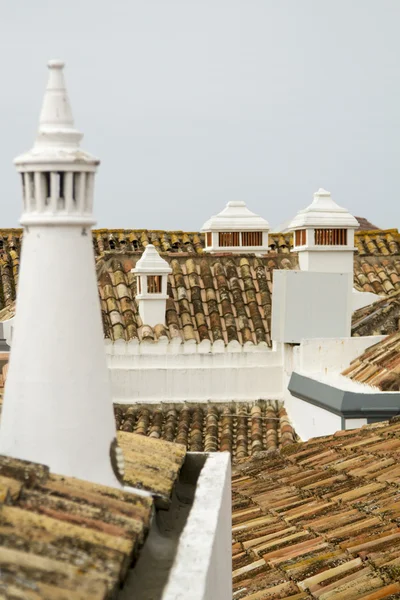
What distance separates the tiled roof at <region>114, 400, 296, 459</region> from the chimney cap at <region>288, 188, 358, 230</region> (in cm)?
314

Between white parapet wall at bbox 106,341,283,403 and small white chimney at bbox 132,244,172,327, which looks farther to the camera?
small white chimney at bbox 132,244,172,327

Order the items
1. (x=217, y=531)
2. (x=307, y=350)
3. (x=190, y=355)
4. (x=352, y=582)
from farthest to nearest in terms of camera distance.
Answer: (x=190, y=355)
(x=307, y=350)
(x=352, y=582)
(x=217, y=531)

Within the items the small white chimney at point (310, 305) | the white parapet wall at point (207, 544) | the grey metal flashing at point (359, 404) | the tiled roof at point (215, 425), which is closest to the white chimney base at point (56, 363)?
the white parapet wall at point (207, 544)

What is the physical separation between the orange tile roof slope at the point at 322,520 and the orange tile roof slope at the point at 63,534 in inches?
123

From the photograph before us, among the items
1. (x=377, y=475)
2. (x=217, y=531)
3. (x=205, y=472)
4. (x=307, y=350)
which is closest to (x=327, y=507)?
(x=377, y=475)

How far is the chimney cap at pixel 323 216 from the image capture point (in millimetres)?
19000

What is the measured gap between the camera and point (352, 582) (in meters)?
7.33

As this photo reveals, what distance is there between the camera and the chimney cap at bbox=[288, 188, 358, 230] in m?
19.0

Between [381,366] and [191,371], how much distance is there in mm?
4245

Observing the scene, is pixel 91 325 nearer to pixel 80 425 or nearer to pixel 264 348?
pixel 80 425

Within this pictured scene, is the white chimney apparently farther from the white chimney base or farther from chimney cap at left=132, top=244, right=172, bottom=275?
chimney cap at left=132, top=244, right=172, bottom=275

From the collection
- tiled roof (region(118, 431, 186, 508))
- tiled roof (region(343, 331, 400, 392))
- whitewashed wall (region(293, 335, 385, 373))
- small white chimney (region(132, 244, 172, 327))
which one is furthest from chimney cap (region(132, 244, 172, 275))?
tiled roof (region(118, 431, 186, 508))

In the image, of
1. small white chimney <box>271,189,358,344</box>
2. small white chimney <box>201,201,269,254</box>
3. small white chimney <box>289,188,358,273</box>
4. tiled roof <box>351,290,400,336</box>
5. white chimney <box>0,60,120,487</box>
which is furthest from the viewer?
small white chimney <box>201,201,269,254</box>

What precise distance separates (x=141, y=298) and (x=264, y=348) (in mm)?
2130
